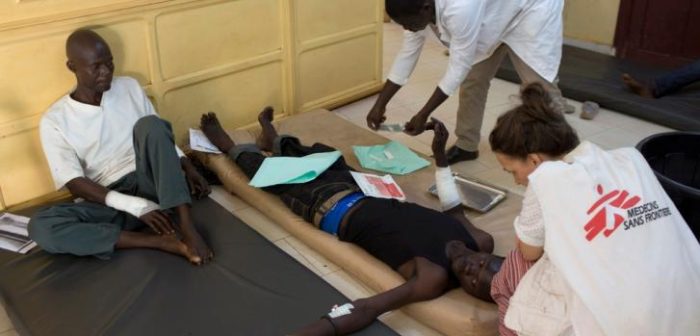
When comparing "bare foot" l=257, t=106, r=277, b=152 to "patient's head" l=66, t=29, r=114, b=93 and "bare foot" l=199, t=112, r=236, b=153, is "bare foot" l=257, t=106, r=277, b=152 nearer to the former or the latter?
"bare foot" l=199, t=112, r=236, b=153

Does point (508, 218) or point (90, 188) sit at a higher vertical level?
point (90, 188)

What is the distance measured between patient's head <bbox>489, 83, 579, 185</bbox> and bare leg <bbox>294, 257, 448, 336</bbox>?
1.76ft

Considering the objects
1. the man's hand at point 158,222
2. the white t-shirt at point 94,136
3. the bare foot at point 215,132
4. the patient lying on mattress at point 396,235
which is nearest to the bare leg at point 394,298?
the patient lying on mattress at point 396,235

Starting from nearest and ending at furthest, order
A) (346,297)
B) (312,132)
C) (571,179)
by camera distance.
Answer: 1. (571,179)
2. (346,297)
3. (312,132)

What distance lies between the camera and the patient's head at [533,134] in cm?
174

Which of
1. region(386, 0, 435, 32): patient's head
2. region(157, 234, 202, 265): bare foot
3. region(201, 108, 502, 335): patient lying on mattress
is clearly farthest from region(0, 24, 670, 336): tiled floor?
region(386, 0, 435, 32): patient's head

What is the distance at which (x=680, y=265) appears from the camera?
1574 millimetres

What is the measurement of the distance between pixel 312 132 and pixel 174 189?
107 cm

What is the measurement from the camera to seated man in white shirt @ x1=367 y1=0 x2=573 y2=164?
246 cm

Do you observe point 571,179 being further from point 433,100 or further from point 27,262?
point 27,262

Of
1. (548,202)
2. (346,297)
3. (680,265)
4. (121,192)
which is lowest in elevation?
(346,297)

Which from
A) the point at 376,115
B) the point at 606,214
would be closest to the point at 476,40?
the point at 376,115

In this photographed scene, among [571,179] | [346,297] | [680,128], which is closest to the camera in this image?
[571,179]

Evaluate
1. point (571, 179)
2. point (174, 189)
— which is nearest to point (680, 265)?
point (571, 179)
